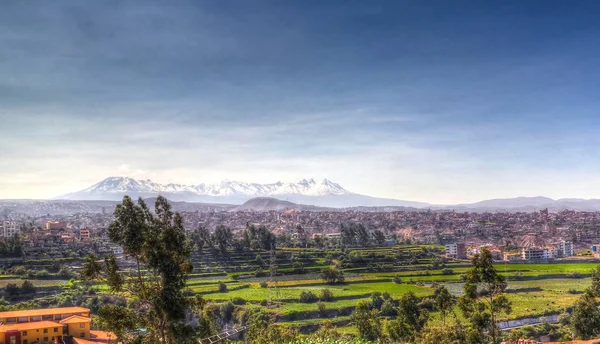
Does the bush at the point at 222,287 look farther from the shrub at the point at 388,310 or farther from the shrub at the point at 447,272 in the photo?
the shrub at the point at 447,272

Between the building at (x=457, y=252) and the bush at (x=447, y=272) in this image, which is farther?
the building at (x=457, y=252)

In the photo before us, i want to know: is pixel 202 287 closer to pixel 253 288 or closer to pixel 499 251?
pixel 253 288

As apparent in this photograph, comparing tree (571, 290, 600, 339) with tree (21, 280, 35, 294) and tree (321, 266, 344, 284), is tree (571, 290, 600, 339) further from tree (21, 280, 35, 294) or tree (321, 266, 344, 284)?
tree (21, 280, 35, 294)

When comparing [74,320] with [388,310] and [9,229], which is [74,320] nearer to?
[388,310]

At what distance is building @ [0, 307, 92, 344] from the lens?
2075 cm

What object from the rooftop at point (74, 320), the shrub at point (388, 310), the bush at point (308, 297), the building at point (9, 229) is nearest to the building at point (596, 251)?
the shrub at point (388, 310)

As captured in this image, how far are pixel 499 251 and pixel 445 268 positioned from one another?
599 inches

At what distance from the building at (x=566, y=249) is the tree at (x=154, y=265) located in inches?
2444

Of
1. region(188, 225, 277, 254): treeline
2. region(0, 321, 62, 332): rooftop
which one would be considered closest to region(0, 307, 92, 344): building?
region(0, 321, 62, 332): rooftop

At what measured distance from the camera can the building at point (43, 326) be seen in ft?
68.1

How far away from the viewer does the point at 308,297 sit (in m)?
35.4

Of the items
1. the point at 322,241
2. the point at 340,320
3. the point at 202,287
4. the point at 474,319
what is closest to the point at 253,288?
the point at 202,287

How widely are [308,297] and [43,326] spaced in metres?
18.5

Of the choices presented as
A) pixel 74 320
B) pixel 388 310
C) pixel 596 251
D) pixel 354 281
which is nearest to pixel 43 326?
pixel 74 320
